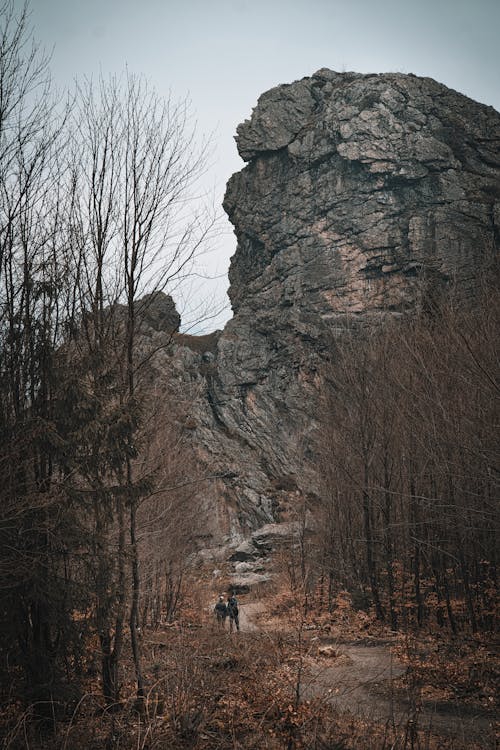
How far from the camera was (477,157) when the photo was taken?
161 ft

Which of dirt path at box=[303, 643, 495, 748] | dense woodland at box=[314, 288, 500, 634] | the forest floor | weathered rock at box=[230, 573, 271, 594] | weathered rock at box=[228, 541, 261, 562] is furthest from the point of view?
weathered rock at box=[228, 541, 261, 562]

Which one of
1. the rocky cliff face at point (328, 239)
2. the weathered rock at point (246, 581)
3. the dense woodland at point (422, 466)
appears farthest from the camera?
the rocky cliff face at point (328, 239)

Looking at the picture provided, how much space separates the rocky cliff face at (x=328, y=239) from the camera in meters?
44.2

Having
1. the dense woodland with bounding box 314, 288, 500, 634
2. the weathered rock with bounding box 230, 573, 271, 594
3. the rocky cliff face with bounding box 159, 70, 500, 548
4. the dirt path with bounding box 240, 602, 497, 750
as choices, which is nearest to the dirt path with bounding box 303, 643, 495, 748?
the dirt path with bounding box 240, 602, 497, 750

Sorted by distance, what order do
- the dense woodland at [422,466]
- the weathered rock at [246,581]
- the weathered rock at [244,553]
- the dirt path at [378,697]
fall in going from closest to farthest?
the dirt path at [378,697] < the dense woodland at [422,466] < the weathered rock at [246,581] < the weathered rock at [244,553]

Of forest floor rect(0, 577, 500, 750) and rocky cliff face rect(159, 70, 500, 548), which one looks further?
rocky cliff face rect(159, 70, 500, 548)

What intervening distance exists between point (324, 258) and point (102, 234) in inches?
1619

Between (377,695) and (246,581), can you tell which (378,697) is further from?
(246,581)

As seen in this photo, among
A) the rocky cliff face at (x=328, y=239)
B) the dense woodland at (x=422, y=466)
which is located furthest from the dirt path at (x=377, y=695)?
the rocky cliff face at (x=328, y=239)

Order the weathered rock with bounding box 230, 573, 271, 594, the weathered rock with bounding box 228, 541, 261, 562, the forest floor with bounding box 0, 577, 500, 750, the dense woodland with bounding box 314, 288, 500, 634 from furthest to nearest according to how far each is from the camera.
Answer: the weathered rock with bounding box 228, 541, 261, 562 < the weathered rock with bounding box 230, 573, 271, 594 < the dense woodland with bounding box 314, 288, 500, 634 < the forest floor with bounding box 0, 577, 500, 750

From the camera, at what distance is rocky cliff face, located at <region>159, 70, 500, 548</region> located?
44250 millimetres

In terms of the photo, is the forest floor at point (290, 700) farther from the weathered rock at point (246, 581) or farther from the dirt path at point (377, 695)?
the weathered rock at point (246, 581)

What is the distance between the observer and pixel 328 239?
47219 mm

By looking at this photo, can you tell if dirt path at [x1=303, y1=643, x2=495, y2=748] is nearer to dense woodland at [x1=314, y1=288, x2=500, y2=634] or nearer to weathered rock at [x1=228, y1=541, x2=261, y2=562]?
dense woodland at [x1=314, y1=288, x2=500, y2=634]
